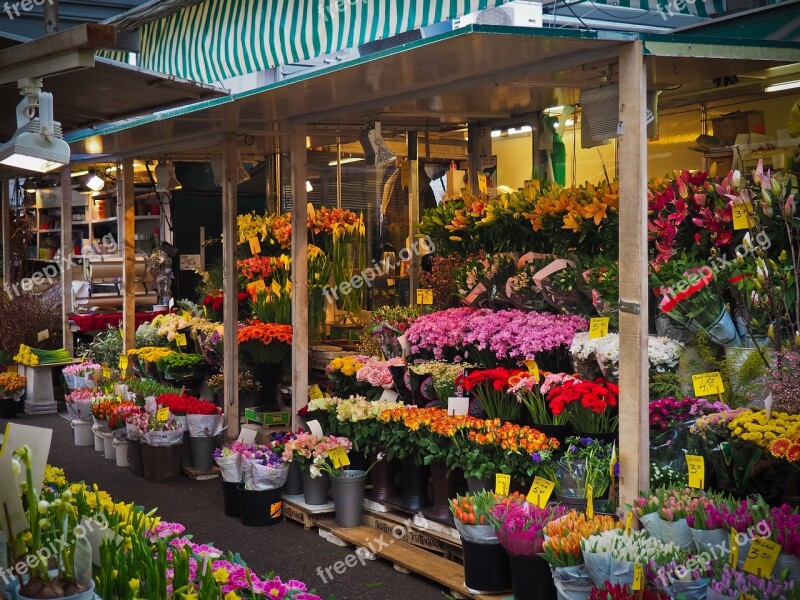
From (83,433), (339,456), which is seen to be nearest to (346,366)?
(339,456)

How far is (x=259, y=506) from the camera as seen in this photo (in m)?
5.61

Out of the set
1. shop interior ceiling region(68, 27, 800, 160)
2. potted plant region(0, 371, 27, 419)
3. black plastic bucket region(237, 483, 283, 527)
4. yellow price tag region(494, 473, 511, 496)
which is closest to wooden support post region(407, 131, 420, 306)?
shop interior ceiling region(68, 27, 800, 160)

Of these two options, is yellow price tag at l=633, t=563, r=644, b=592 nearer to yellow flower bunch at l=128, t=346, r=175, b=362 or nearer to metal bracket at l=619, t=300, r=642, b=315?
metal bracket at l=619, t=300, r=642, b=315

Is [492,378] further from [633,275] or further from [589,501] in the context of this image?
[633,275]

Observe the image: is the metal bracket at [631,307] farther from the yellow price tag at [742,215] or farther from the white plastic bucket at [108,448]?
the white plastic bucket at [108,448]

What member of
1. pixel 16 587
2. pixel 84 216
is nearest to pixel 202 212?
pixel 84 216

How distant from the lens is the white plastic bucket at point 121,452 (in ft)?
24.0

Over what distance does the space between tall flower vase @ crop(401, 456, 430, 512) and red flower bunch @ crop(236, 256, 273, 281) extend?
302 centimetres

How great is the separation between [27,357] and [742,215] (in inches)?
298

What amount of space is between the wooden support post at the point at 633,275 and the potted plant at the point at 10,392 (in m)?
7.39

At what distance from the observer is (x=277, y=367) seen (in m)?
7.22

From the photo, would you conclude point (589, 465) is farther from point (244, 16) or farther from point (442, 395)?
point (244, 16)

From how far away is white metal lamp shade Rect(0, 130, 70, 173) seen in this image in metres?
3.49

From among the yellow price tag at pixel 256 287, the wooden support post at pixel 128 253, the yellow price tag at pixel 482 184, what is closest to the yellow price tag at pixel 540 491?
the yellow price tag at pixel 482 184
